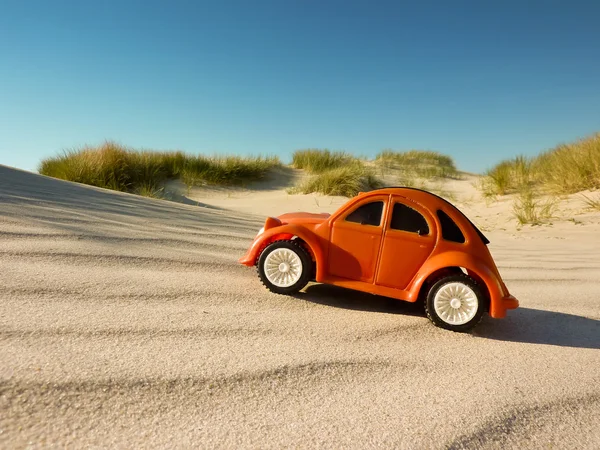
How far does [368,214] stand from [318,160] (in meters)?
10.1

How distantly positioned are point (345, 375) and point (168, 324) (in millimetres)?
694

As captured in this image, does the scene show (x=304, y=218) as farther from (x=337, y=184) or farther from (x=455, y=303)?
(x=337, y=184)

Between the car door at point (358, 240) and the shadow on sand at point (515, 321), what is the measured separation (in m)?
0.17

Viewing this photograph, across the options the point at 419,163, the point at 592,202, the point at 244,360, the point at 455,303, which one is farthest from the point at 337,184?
the point at 244,360

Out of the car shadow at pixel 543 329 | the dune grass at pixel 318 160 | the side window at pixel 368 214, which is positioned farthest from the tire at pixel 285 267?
the dune grass at pixel 318 160

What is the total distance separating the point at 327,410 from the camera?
4.24ft

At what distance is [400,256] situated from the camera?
2.09 m

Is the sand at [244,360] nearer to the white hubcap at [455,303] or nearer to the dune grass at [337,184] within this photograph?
the white hubcap at [455,303]

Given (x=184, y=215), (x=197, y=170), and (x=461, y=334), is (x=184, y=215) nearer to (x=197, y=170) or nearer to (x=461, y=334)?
(x=461, y=334)

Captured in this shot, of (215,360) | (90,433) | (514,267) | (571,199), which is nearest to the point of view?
(90,433)

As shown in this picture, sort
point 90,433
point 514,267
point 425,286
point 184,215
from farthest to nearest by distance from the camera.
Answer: point 184,215
point 514,267
point 425,286
point 90,433

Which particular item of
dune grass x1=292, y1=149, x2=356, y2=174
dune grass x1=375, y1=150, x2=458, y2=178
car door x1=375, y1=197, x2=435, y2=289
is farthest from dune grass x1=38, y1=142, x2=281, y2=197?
car door x1=375, y1=197, x2=435, y2=289

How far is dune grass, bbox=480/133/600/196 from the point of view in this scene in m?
7.19

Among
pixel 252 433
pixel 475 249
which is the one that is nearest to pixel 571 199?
pixel 475 249
